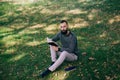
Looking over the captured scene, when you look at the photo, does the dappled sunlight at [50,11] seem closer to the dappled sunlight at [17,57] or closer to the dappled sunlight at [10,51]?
the dappled sunlight at [10,51]

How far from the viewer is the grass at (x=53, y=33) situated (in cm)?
861

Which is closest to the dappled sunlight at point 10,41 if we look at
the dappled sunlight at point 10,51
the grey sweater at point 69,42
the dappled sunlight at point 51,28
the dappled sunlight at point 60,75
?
the dappled sunlight at point 10,51

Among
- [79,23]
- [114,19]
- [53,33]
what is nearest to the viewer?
[53,33]

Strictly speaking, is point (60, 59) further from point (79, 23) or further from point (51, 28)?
point (79, 23)

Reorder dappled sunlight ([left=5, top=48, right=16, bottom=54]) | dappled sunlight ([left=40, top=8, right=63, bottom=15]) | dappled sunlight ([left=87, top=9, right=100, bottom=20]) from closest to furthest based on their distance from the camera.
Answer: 1. dappled sunlight ([left=5, top=48, right=16, bottom=54])
2. dappled sunlight ([left=87, top=9, right=100, bottom=20])
3. dappled sunlight ([left=40, top=8, right=63, bottom=15])

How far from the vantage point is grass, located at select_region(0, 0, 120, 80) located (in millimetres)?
8609

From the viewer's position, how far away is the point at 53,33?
12797mm

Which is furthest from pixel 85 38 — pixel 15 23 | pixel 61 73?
pixel 15 23

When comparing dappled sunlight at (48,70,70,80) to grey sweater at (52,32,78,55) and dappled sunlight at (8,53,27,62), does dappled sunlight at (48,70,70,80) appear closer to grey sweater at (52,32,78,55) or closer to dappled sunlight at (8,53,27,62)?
grey sweater at (52,32,78,55)

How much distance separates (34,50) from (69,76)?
311 cm

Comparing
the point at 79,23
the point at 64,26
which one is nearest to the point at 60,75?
the point at 64,26

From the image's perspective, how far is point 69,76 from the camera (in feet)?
27.0

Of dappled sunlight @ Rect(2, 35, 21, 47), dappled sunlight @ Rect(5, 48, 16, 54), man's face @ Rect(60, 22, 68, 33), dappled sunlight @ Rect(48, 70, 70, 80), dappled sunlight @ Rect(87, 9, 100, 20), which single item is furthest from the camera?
dappled sunlight @ Rect(87, 9, 100, 20)

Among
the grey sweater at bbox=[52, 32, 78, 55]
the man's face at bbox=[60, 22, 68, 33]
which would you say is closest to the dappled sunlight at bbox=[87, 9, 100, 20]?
the grey sweater at bbox=[52, 32, 78, 55]
